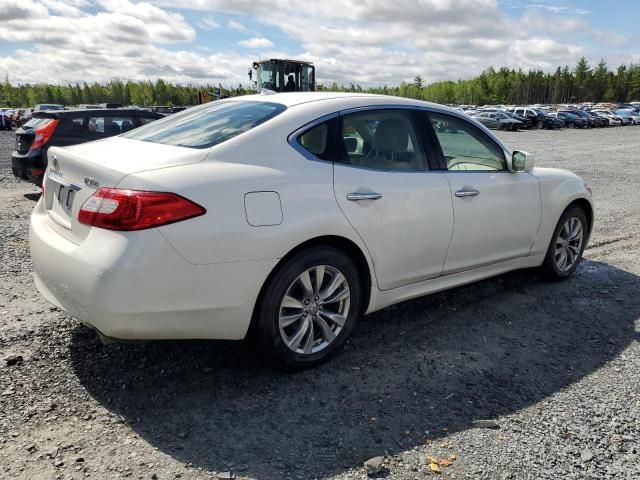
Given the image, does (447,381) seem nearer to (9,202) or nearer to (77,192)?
(77,192)

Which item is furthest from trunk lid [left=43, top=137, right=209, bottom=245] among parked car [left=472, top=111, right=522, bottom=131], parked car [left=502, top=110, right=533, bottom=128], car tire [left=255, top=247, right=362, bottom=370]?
parked car [left=502, top=110, right=533, bottom=128]

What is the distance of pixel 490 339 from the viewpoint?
3891mm

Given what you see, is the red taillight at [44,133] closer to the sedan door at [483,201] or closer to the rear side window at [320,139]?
the rear side window at [320,139]

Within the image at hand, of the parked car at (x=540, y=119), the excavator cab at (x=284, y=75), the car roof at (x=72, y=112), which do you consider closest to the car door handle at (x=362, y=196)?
the car roof at (x=72, y=112)

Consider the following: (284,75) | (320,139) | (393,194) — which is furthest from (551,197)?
(284,75)

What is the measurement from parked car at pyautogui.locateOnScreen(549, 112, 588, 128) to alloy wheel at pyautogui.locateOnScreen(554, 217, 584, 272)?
1853 inches

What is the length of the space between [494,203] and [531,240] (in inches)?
28.4

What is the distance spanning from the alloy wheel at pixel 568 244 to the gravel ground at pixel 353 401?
68cm

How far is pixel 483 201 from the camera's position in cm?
407

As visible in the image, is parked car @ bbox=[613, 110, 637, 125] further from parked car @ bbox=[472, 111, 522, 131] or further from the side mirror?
the side mirror

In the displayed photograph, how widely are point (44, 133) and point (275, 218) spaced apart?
727cm

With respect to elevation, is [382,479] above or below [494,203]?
below

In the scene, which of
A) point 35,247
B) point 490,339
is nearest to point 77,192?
point 35,247

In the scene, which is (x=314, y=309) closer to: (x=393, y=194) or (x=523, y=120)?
(x=393, y=194)
